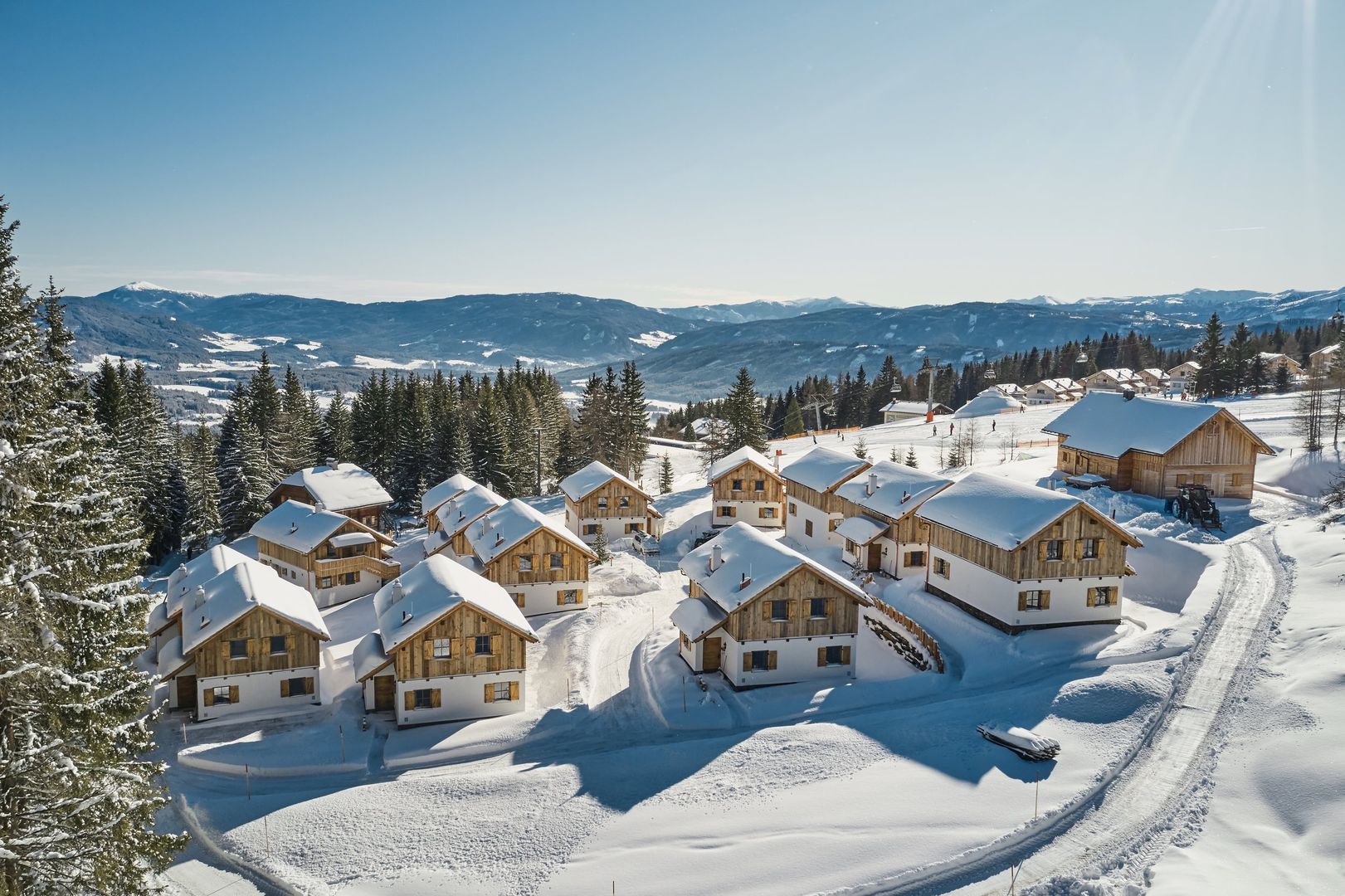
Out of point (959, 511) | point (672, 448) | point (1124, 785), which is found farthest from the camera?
point (672, 448)

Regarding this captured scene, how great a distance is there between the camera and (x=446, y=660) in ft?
113

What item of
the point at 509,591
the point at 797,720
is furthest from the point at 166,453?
the point at 797,720

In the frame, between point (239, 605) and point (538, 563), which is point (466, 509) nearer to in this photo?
point (538, 563)

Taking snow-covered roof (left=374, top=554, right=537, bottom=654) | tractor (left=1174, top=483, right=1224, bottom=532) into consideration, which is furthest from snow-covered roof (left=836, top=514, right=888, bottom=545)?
snow-covered roof (left=374, top=554, right=537, bottom=654)

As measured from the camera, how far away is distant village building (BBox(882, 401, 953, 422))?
129750 mm

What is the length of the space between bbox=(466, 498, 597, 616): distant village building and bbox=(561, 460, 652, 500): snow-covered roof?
1399 centimetres

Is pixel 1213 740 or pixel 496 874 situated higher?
pixel 1213 740

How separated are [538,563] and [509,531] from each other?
2771 millimetres

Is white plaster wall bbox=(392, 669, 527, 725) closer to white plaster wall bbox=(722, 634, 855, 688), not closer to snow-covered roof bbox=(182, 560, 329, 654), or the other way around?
snow-covered roof bbox=(182, 560, 329, 654)

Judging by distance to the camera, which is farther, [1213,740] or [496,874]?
[1213,740]

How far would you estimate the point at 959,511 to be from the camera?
141 feet

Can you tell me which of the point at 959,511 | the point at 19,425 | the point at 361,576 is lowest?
the point at 361,576

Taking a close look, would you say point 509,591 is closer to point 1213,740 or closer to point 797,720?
point 797,720

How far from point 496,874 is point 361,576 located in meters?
37.9
